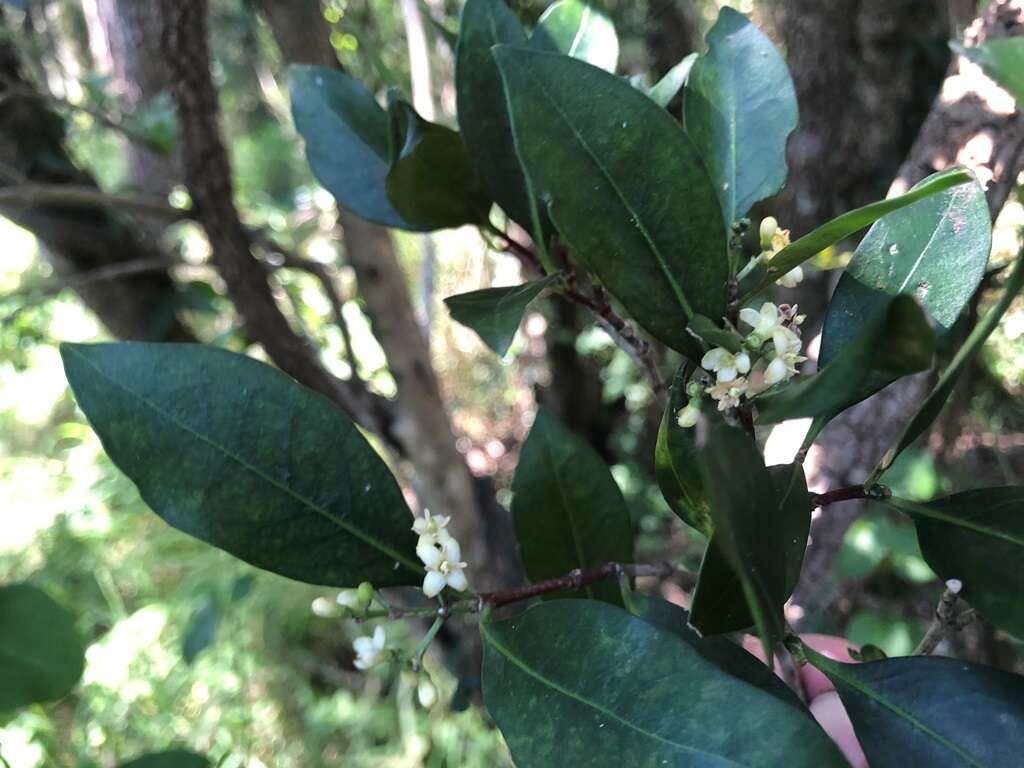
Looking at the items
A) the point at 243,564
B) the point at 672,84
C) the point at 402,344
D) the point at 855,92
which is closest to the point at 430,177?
the point at 672,84

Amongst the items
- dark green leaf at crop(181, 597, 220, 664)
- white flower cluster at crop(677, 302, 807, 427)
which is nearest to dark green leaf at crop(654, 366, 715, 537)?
white flower cluster at crop(677, 302, 807, 427)

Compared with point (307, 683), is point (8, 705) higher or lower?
higher

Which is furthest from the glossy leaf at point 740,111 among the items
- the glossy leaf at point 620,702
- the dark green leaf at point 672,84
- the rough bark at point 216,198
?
the rough bark at point 216,198

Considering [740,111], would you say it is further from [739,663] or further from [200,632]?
[200,632]

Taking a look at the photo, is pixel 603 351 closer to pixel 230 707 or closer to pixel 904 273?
pixel 230 707

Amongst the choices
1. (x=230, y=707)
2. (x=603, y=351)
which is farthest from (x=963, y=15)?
(x=230, y=707)

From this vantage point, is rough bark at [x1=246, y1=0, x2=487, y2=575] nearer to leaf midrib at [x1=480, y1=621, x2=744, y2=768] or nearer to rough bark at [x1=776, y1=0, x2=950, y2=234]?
leaf midrib at [x1=480, y1=621, x2=744, y2=768]
